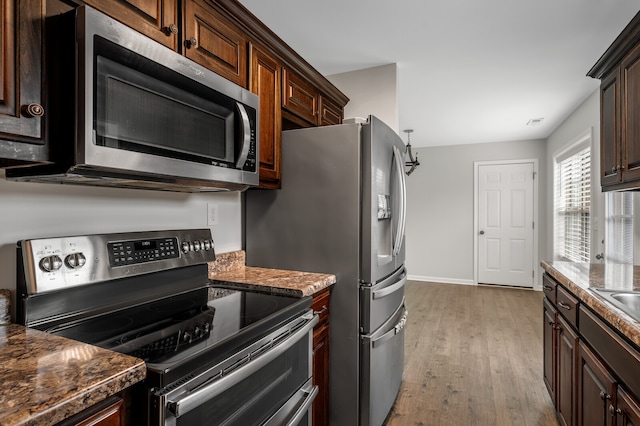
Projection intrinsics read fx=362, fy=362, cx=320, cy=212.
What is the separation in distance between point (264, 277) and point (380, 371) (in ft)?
2.69

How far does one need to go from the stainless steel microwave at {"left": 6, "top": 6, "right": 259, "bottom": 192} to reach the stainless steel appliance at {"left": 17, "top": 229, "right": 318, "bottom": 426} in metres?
0.29

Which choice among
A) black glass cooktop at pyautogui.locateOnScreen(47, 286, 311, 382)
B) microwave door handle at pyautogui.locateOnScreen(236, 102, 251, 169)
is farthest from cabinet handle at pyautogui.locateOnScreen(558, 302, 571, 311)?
microwave door handle at pyautogui.locateOnScreen(236, 102, 251, 169)

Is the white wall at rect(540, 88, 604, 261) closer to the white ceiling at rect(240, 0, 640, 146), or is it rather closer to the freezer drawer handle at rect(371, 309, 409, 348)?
the white ceiling at rect(240, 0, 640, 146)

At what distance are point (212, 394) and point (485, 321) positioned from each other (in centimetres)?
383

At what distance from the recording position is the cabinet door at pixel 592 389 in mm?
1281

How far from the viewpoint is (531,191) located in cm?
562

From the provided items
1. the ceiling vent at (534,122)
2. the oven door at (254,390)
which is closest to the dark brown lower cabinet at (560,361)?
the oven door at (254,390)

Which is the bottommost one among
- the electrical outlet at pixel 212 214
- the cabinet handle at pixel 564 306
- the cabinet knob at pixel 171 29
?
the cabinet handle at pixel 564 306

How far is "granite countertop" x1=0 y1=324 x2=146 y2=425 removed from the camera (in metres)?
0.63

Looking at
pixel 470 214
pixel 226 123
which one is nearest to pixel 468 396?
pixel 226 123

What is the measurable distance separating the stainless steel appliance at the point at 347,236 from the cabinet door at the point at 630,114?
1103 millimetres

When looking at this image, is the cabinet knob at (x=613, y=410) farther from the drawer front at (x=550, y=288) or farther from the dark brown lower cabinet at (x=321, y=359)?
the dark brown lower cabinet at (x=321, y=359)

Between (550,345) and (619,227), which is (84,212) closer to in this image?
(550,345)

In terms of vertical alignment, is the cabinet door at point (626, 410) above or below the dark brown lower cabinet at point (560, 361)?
above
